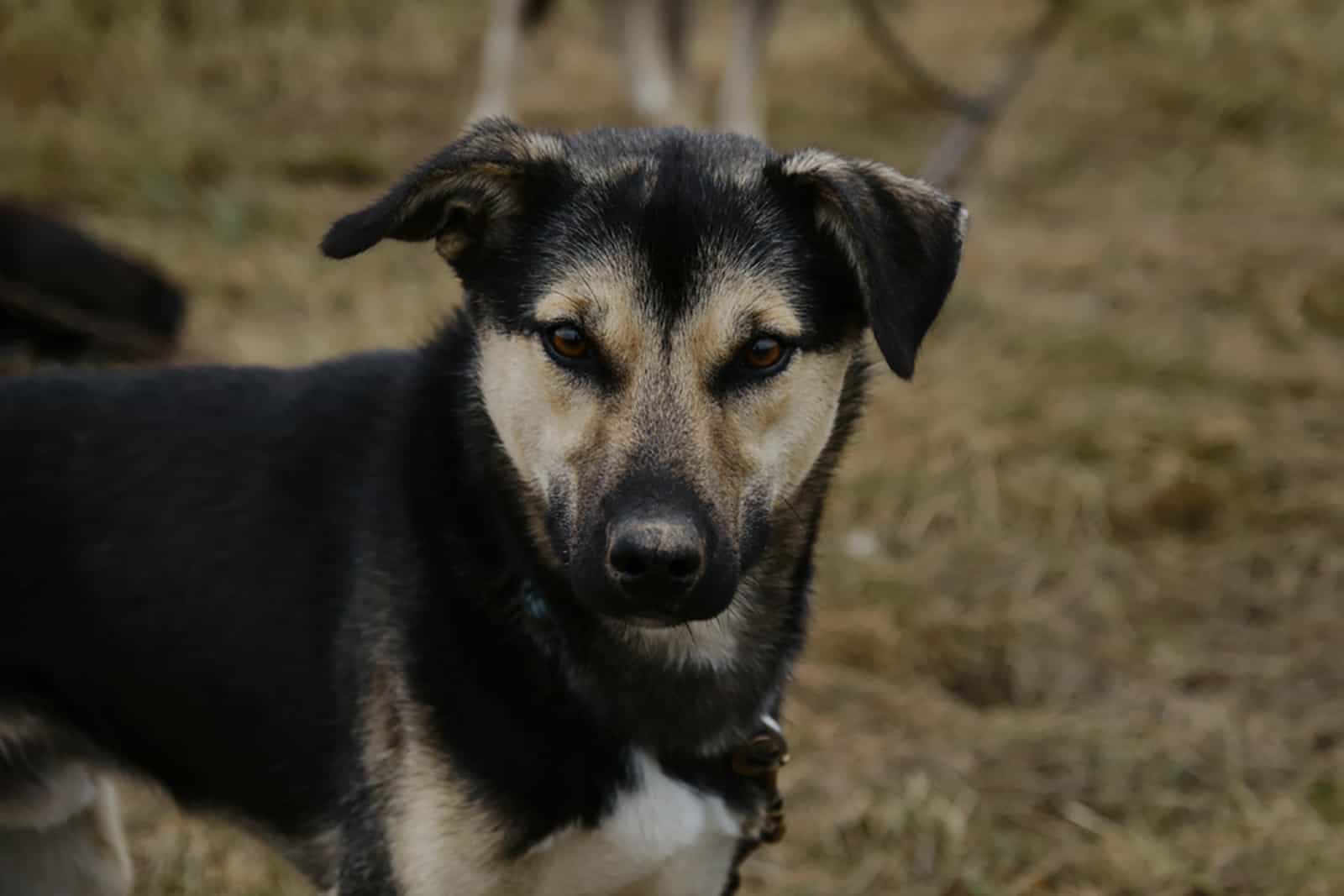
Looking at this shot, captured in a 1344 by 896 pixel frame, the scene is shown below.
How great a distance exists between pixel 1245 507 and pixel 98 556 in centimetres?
452

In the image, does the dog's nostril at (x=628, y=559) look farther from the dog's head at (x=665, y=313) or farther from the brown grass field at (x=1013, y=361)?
the brown grass field at (x=1013, y=361)

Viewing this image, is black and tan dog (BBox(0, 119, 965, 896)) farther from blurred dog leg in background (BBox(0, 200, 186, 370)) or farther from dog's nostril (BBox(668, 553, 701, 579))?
blurred dog leg in background (BBox(0, 200, 186, 370))

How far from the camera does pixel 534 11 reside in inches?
429

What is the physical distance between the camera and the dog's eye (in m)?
2.80

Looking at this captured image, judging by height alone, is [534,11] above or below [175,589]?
below

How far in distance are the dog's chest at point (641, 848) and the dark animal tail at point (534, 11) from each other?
28.7ft

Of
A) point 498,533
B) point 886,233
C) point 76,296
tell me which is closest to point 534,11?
point 76,296

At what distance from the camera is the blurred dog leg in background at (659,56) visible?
10.5m

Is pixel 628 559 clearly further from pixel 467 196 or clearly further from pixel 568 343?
pixel 467 196

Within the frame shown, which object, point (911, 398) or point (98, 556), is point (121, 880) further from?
point (911, 398)

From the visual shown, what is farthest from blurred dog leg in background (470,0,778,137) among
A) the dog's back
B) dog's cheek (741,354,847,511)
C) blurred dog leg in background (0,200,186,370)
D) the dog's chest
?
the dog's chest

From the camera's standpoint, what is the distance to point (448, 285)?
330 inches

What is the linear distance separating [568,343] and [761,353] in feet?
1.12

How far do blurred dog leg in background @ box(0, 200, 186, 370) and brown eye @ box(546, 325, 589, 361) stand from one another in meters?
4.62
